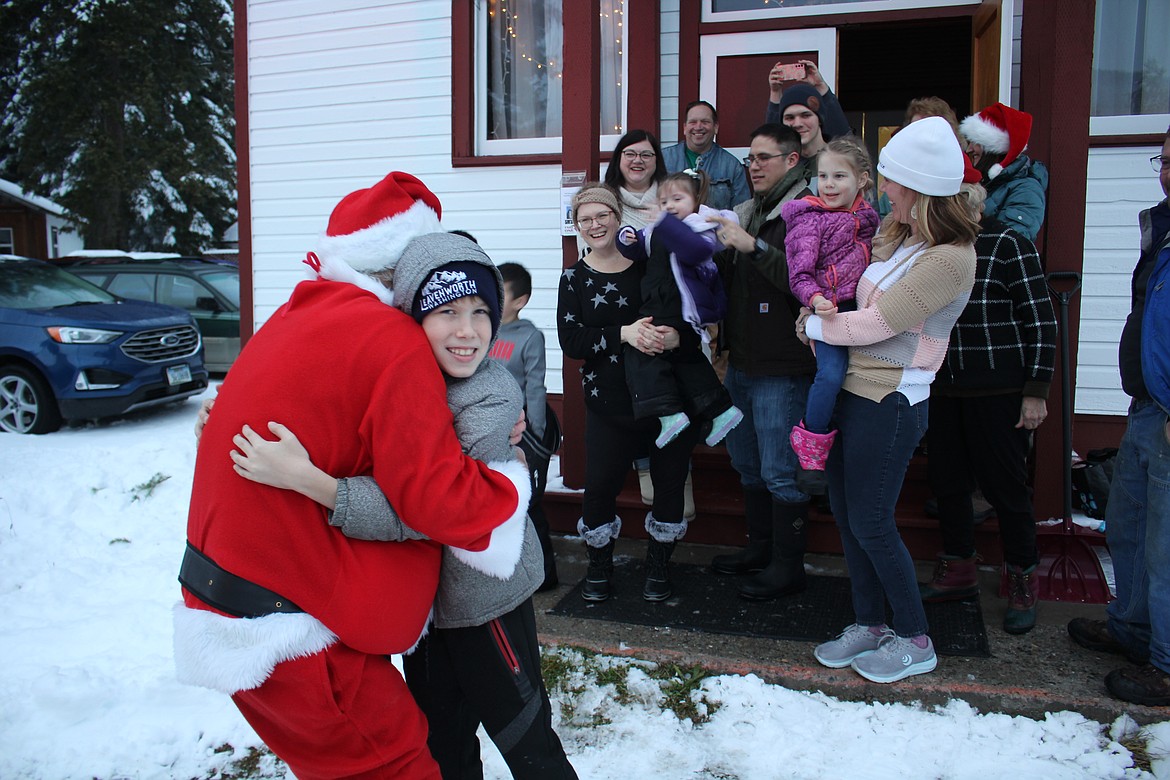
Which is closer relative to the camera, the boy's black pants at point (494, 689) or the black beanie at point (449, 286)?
the black beanie at point (449, 286)

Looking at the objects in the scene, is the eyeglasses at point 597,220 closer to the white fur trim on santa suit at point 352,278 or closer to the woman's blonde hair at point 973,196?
the woman's blonde hair at point 973,196

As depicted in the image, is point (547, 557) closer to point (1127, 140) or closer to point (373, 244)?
point (373, 244)

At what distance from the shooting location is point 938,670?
321cm

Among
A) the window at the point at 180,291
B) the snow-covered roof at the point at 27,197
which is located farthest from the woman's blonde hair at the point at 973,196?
the snow-covered roof at the point at 27,197

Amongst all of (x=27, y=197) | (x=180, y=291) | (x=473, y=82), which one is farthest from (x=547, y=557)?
(x=27, y=197)

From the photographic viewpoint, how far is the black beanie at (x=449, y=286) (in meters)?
1.81

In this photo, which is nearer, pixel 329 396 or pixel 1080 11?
pixel 329 396

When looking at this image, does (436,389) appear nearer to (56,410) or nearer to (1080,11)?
(1080,11)

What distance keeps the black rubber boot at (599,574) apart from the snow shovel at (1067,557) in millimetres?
1972

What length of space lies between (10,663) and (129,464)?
291 cm

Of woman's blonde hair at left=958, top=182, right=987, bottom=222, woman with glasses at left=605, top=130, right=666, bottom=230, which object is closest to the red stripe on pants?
woman's blonde hair at left=958, top=182, right=987, bottom=222

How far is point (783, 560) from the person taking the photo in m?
3.93

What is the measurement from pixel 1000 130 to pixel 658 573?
257 cm

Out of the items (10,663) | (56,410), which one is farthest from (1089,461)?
(56,410)
